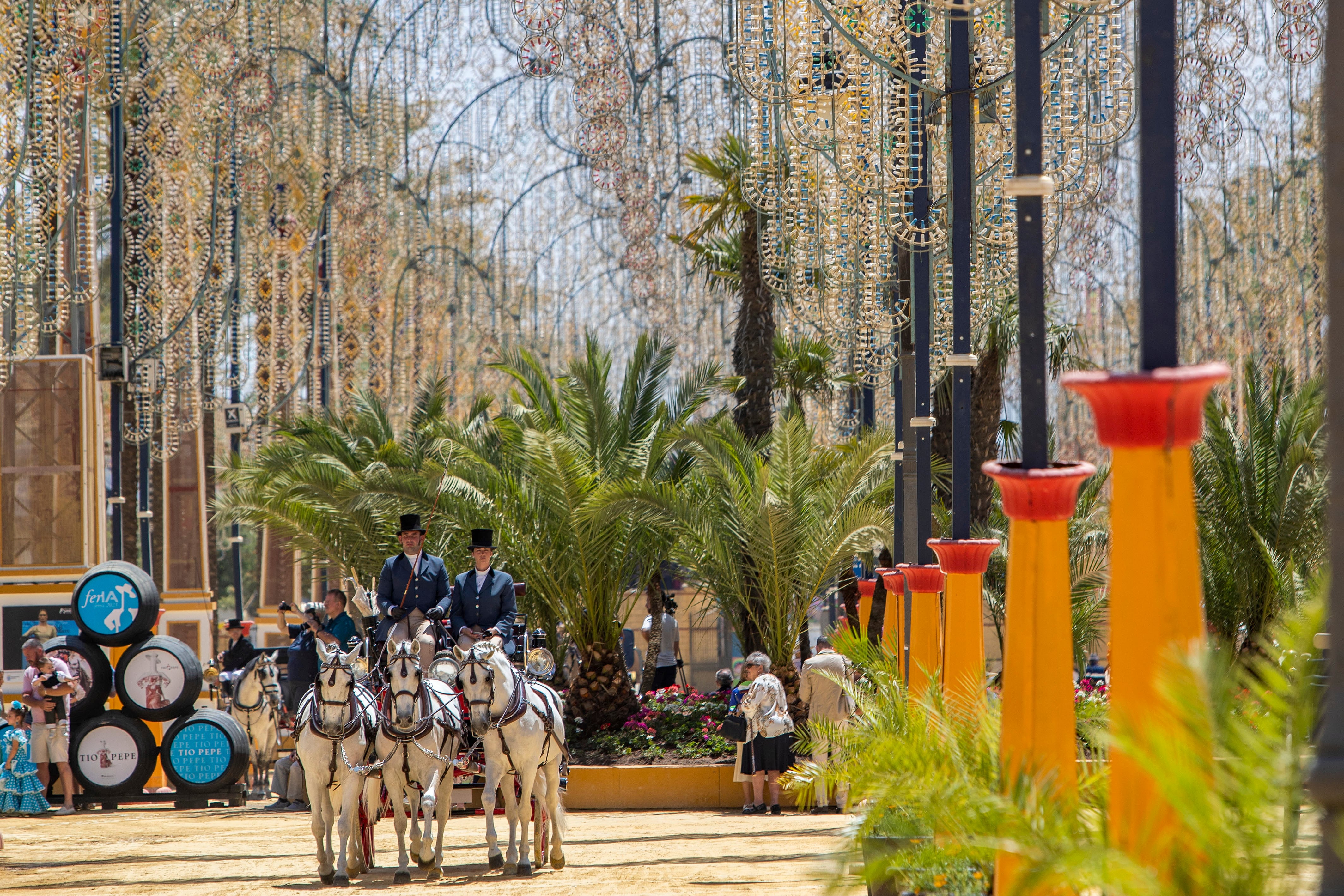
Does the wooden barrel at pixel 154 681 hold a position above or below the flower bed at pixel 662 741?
above

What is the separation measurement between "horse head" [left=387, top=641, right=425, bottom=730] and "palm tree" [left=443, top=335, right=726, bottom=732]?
6693mm

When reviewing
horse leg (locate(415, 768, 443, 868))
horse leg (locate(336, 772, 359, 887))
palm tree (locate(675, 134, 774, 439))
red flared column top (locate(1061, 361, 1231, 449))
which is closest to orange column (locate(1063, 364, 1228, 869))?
red flared column top (locate(1061, 361, 1231, 449))

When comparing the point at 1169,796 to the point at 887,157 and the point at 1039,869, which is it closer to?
the point at 1039,869

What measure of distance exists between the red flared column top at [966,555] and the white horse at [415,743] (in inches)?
154

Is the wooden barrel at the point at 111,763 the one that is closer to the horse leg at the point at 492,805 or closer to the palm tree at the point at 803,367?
the horse leg at the point at 492,805

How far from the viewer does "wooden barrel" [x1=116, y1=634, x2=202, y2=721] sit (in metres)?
17.2

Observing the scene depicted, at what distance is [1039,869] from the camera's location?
323 centimetres

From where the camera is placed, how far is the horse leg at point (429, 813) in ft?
35.5

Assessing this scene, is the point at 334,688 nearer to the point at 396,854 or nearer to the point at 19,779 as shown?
the point at 396,854

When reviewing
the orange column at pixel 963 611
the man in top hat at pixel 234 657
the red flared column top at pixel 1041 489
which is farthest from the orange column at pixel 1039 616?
the man in top hat at pixel 234 657

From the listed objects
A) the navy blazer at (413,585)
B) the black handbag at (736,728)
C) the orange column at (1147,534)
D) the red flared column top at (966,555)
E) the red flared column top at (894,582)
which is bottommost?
the black handbag at (736,728)

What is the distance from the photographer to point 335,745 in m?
10.8

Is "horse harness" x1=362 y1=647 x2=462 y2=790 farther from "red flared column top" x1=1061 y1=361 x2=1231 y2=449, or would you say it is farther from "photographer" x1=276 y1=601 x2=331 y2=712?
"red flared column top" x1=1061 y1=361 x2=1231 y2=449

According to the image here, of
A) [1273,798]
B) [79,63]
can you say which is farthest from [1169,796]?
[79,63]
